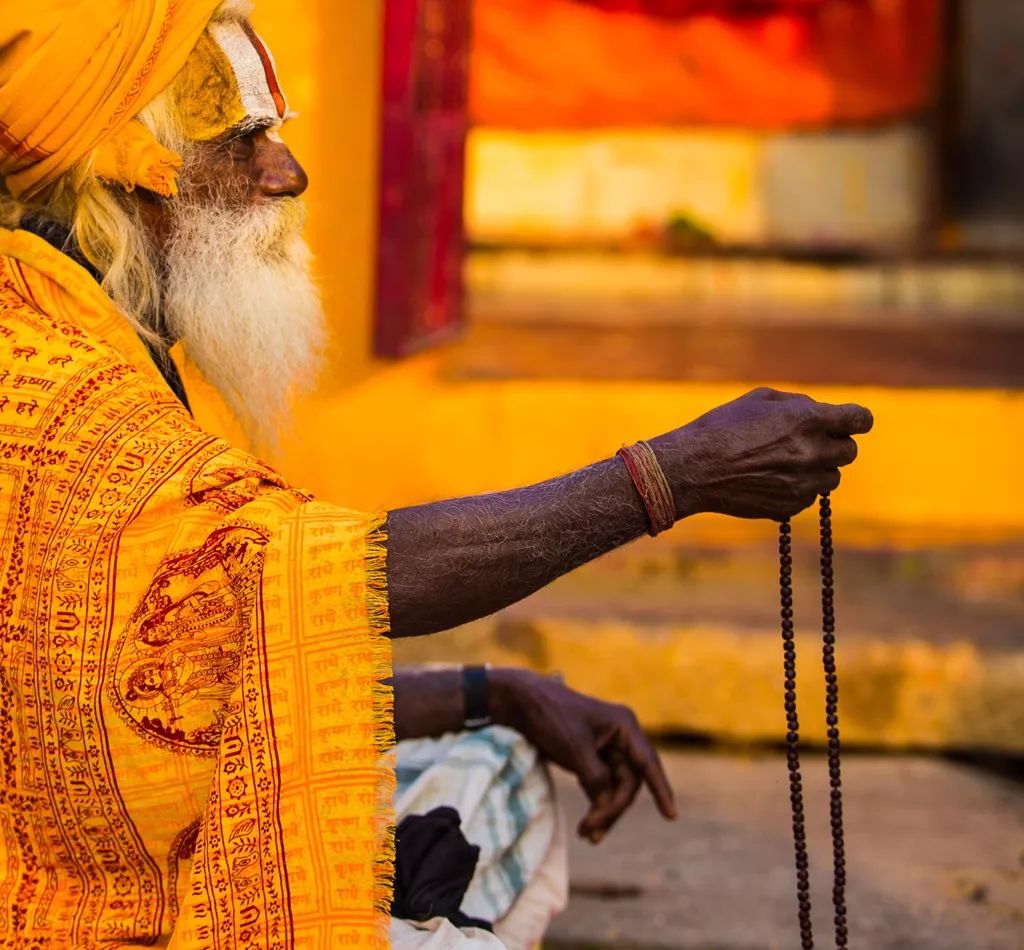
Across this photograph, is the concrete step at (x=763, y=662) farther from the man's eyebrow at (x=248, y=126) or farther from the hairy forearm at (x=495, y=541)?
the hairy forearm at (x=495, y=541)

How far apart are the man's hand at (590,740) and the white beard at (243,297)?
0.77 m

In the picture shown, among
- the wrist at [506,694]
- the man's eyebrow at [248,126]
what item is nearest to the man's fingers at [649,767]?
the wrist at [506,694]

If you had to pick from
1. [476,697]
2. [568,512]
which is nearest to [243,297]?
[568,512]

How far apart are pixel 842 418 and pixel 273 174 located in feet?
3.36

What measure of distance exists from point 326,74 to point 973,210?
495cm

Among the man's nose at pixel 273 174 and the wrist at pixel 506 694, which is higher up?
the man's nose at pixel 273 174

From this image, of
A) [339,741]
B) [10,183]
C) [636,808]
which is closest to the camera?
[339,741]

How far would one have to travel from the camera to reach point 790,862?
13.8 feet

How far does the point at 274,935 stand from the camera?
2.08m

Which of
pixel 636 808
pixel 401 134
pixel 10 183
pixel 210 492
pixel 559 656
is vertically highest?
pixel 401 134

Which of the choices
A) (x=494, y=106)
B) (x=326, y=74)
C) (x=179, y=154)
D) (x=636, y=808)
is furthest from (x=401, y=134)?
(x=494, y=106)

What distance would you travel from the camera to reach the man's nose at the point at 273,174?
102 inches

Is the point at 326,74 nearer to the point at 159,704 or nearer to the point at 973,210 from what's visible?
the point at 159,704

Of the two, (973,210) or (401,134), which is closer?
(401,134)
